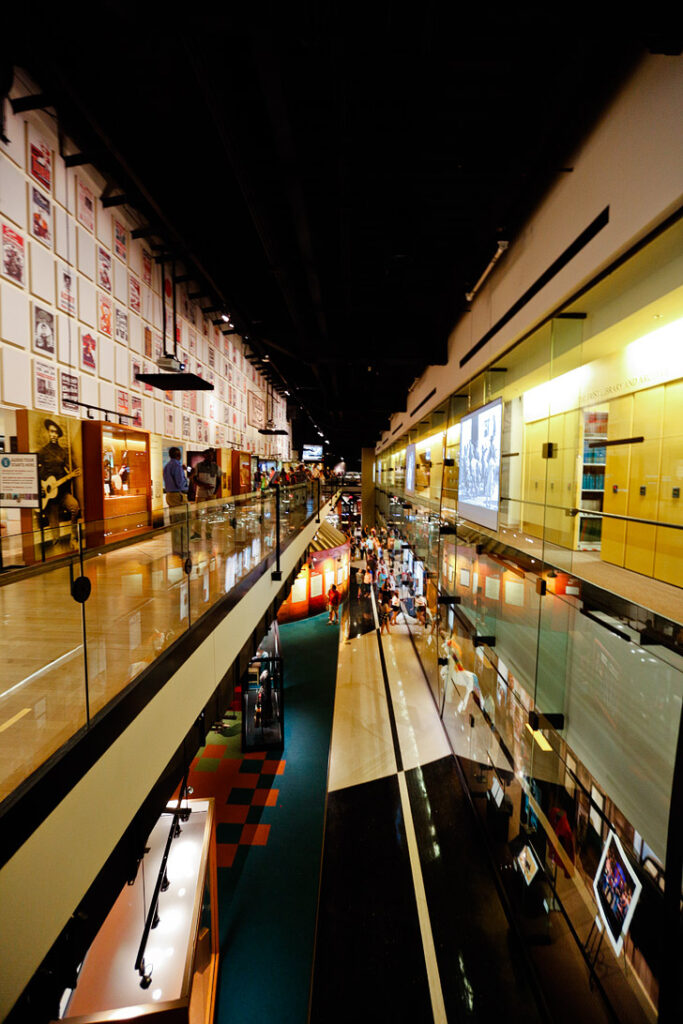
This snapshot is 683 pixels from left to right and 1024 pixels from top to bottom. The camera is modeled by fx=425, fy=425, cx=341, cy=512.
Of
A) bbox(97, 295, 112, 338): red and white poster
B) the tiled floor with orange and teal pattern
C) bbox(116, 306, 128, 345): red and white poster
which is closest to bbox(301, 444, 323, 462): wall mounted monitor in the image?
the tiled floor with orange and teal pattern

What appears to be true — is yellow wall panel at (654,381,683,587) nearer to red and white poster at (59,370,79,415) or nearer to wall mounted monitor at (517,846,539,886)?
wall mounted monitor at (517,846,539,886)

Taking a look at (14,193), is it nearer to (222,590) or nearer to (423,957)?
(222,590)

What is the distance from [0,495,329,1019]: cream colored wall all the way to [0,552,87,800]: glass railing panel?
0.25m

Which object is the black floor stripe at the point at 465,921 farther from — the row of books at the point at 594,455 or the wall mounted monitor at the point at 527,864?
the row of books at the point at 594,455

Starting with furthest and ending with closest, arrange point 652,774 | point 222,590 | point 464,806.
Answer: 1. point 464,806
2. point 222,590
3. point 652,774

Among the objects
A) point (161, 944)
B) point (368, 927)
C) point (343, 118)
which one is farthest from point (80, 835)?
point (368, 927)

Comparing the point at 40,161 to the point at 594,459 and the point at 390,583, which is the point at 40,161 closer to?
the point at 594,459

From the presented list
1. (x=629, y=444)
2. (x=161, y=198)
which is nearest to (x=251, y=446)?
(x=161, y=198)

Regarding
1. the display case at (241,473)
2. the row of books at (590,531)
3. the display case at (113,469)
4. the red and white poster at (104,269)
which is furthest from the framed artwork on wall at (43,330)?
the display case at (241,473)

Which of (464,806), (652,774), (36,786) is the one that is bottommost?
(464,806)

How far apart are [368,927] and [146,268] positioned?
1048 cm

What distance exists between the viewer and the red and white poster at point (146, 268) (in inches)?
306

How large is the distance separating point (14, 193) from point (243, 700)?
321 inches

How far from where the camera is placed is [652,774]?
2.33 metres
